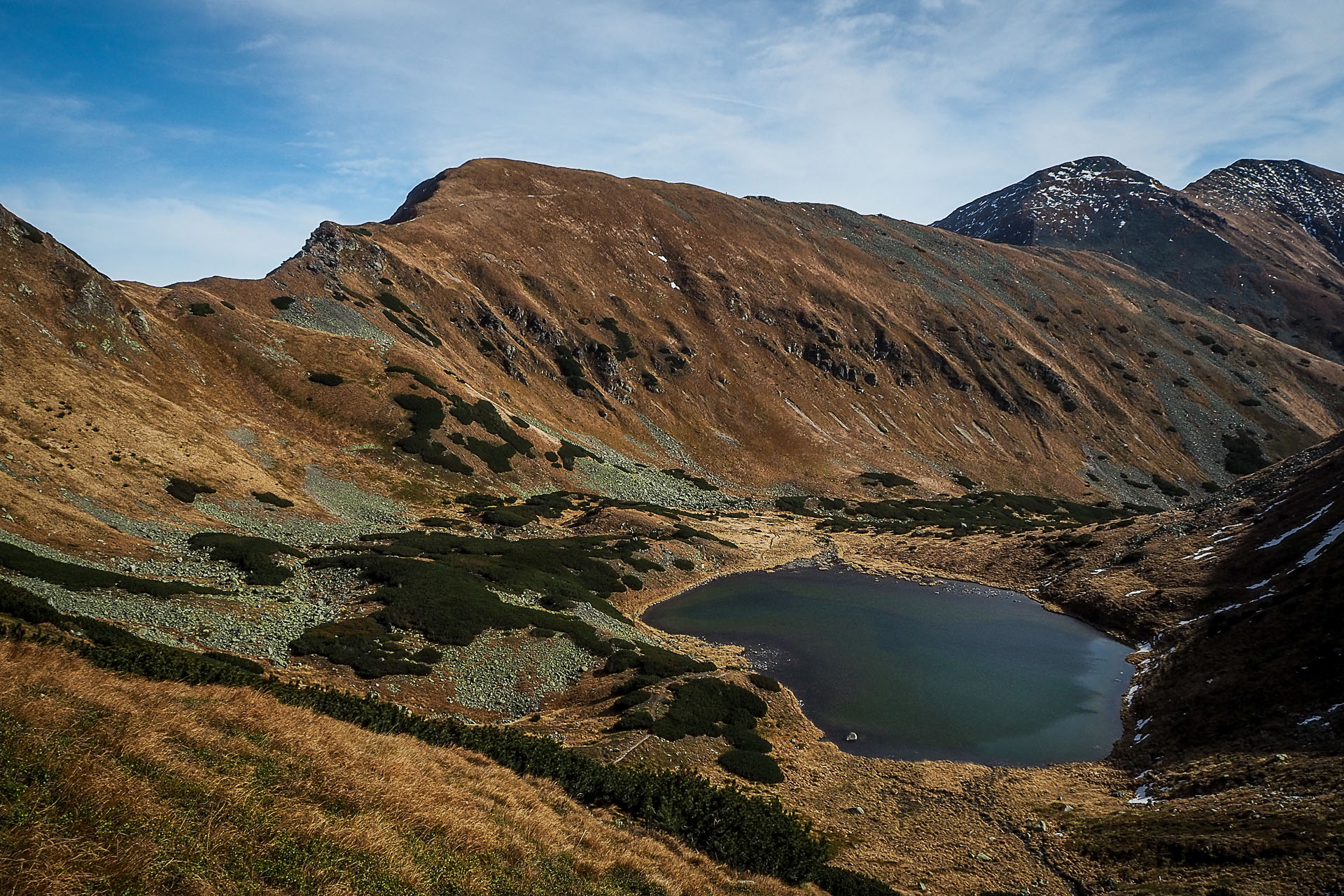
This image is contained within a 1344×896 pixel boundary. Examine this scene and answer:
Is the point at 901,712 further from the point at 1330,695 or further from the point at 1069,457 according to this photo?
the point at 1069,457

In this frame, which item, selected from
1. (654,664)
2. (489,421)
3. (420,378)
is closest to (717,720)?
(654,664)

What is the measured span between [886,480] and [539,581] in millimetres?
68625

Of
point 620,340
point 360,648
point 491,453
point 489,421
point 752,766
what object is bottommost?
point 752,766

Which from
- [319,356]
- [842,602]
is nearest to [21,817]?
[842,602]

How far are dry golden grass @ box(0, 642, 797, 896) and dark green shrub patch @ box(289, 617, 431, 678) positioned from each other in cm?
1188

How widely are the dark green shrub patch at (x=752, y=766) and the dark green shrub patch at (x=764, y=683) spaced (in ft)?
20.6

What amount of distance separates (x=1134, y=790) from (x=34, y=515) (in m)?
46.0

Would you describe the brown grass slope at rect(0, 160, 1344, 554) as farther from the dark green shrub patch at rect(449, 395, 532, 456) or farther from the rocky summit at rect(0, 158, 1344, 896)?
A: the dark green shrub patch at rect(449, 395, 532, 456)

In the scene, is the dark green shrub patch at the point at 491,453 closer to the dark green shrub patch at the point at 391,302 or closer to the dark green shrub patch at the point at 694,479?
the dark green shrub patch at the point at 694,479

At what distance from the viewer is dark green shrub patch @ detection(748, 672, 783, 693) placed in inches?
1281

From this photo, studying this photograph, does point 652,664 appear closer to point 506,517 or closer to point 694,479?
point 506,517

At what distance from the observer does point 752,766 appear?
25281mm

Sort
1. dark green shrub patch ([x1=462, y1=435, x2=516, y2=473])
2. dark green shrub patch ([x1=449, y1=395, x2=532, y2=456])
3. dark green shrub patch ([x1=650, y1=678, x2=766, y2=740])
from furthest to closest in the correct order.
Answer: dark green shrub patch ([x1=449, y1=395, x2=532, y2=456]) < dark green shrub patch ([x1=462, y1=435, x2=516, y2=473]) < dark green shrub patch ([x1=650, y1=678, x2=766, y2=740])

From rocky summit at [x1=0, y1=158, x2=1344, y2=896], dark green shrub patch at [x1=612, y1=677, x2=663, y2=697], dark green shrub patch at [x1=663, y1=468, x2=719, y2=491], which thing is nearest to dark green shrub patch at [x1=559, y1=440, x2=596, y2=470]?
rocky summit at [x1=0, y1=158, x2=1344, y2=896]
